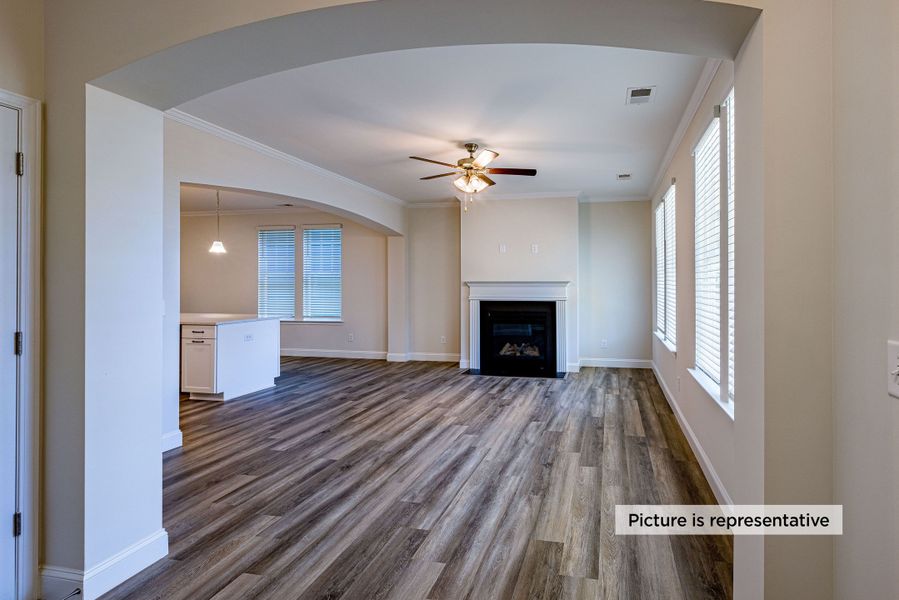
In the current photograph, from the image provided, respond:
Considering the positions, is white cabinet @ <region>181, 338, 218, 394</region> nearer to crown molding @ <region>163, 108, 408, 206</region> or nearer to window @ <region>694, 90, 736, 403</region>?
crown molding @ <region>163, 108, 408, 206</region>

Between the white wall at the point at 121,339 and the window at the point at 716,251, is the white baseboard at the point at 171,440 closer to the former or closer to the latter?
the white wall at the point at 121,339

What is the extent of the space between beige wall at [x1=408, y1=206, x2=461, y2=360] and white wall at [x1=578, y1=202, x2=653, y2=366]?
6.72ft

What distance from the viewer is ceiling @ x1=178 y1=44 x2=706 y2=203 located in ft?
10.2

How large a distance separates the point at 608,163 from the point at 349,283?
495cm

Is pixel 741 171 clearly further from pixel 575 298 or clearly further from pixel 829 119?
pixel 575 298

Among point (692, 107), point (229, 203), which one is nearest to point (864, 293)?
point (692, 107)

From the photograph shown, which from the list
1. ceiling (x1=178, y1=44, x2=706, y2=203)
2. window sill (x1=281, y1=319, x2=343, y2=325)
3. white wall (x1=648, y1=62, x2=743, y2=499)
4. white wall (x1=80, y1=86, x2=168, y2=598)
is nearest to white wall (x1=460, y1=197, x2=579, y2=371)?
ceiling (x1=178, y1=44, x2=706, y2=203)

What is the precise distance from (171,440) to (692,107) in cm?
482

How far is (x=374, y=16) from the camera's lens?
1.74m

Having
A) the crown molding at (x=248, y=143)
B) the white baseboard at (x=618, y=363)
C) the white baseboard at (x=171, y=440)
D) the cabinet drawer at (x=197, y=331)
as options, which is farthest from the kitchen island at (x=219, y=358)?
the white baseboard at (x=618, y=363)

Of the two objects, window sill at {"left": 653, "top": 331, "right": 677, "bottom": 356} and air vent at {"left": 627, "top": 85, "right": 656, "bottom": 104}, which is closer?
air vent at {"left": 627, "top": 85, "right": 656, "bottom": 104}

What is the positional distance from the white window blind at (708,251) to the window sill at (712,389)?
4 cm

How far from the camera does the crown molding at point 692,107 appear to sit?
306cm

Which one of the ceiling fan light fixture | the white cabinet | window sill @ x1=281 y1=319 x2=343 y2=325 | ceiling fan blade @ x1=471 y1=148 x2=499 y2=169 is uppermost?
ceiling fan blade @ x1=471 y1=148 x2=499 y2=169
